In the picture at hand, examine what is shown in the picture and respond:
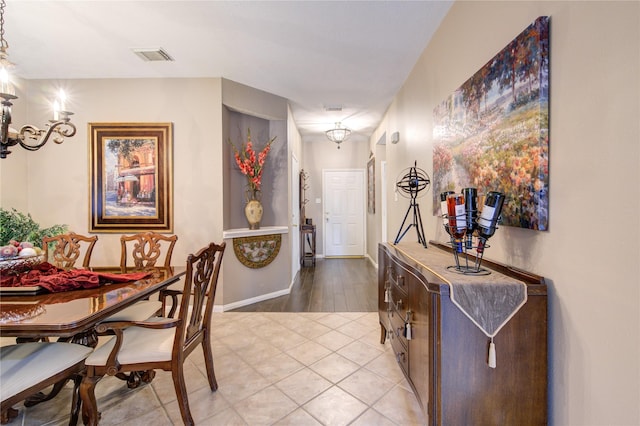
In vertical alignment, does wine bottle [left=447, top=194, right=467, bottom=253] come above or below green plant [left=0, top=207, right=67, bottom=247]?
above

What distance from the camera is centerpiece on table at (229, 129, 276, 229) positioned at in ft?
11.8

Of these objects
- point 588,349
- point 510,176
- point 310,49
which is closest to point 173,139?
point 310,49

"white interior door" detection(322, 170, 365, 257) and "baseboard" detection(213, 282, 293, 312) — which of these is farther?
"white interior door" detection(322, 170, 365, 257)

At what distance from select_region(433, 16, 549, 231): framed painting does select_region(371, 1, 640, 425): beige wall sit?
4cm

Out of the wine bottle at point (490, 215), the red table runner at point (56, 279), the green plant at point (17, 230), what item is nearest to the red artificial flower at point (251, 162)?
the red table runner at point (56, 279)

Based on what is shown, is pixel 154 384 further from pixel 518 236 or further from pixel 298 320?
pixel 518 236

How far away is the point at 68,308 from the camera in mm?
1418

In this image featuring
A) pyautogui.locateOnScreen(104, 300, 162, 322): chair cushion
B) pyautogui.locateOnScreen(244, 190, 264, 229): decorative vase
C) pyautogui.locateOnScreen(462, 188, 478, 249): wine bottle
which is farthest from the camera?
pyautogui.locateOnScreen(244, 190, 264, 229): decorative vase

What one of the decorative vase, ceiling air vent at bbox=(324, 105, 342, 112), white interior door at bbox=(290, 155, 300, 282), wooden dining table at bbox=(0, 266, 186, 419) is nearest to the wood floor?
white interior door at bbox=(290, 155, 300, 282)

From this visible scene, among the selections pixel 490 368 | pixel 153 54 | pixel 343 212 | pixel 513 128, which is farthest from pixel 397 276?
pixel 343 212

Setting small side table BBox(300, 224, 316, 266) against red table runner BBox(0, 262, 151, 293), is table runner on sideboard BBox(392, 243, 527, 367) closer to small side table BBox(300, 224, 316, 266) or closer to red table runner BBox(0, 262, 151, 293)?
red table runner BBox(0, 262, 151, 293)

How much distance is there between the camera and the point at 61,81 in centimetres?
343

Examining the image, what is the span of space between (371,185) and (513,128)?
4.75m

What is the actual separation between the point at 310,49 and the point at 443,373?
2783 mm
